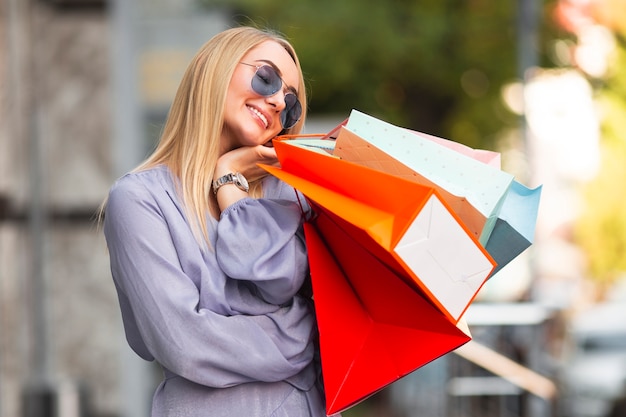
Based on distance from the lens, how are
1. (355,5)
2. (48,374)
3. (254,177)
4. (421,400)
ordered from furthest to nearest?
(355,5)
(421,400)
(48,374)
(254,177)

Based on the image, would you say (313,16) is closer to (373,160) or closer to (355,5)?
(355,5)

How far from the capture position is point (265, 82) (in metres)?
2.94

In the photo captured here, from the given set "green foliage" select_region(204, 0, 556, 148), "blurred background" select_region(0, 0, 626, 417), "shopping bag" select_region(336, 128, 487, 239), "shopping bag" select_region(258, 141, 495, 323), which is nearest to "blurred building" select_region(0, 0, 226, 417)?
"blurred background" select_region(0, 0, 626, 417)

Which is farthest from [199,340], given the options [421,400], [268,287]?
[421,400]

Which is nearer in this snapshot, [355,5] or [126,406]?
[126,406]

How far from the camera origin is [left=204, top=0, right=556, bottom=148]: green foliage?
12.8m

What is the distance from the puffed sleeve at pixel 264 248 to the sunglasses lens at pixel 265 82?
0.27m

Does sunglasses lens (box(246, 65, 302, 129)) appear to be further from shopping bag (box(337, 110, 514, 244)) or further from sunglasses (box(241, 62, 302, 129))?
shopping bag (box(337, 110, 514, 244))

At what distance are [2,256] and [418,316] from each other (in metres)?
4.49

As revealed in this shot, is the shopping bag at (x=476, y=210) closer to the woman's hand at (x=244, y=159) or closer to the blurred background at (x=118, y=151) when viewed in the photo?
the woman's hand at (x=244, y=159)

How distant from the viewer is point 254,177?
9.89ft

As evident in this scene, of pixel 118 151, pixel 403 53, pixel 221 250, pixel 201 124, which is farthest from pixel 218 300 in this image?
pixel 403 53

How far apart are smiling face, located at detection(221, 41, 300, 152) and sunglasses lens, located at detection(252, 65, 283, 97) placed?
0.01 meters

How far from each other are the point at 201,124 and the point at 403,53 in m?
10.7
